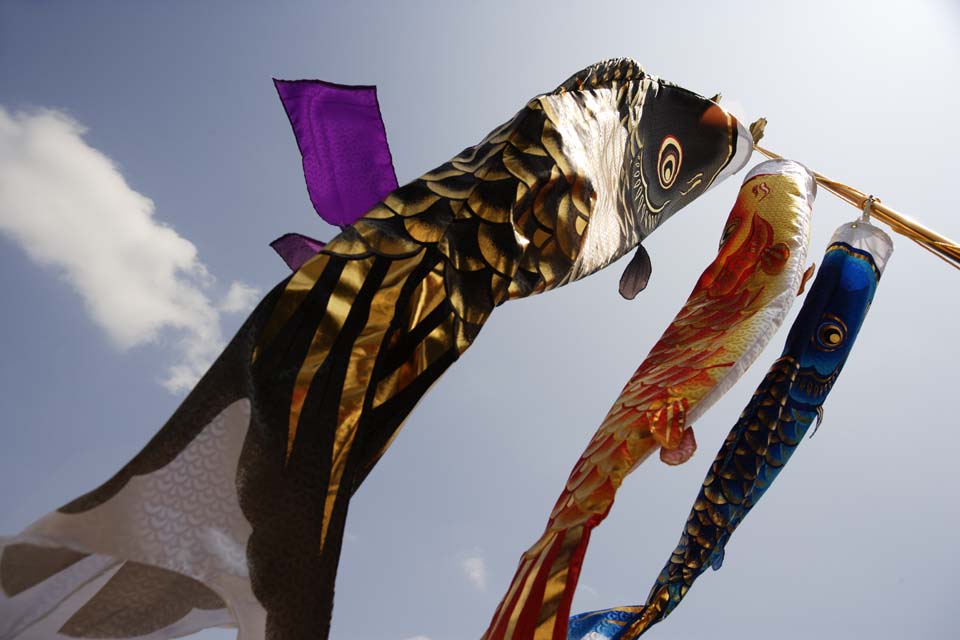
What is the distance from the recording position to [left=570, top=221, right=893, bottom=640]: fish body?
201 cm

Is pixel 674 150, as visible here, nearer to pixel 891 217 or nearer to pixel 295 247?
pixel 891 217

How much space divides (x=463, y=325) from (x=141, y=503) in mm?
630

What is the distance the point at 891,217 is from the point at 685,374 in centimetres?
110

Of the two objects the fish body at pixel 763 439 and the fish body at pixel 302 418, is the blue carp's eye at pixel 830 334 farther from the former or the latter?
the fish body at pixel 302 418

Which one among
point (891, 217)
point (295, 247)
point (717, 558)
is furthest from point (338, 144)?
point (891, 217)

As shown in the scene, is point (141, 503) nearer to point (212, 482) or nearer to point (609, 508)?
point (212, 482)

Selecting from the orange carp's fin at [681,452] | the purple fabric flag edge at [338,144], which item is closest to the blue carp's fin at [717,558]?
the orange carp's fin at [681,452]

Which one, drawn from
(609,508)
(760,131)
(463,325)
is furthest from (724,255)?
(463,325)

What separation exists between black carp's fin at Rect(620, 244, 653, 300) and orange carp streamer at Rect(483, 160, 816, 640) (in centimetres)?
26

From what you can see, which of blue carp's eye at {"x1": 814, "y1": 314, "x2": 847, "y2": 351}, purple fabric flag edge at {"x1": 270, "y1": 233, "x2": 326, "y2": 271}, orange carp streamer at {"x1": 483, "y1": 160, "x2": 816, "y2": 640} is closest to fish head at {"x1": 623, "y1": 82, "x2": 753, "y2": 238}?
orange carp streamer at {"x1": 483, "y1": 160, "x2": 816, "y2": 640}

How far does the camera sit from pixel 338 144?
184 cm

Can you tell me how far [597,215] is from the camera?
177 cm

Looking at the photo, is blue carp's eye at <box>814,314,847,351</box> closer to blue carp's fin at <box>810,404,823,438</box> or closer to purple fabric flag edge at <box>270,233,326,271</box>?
blue carp's fin at <box>810,404,823,438</box>

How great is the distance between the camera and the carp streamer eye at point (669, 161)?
2.11 meters
